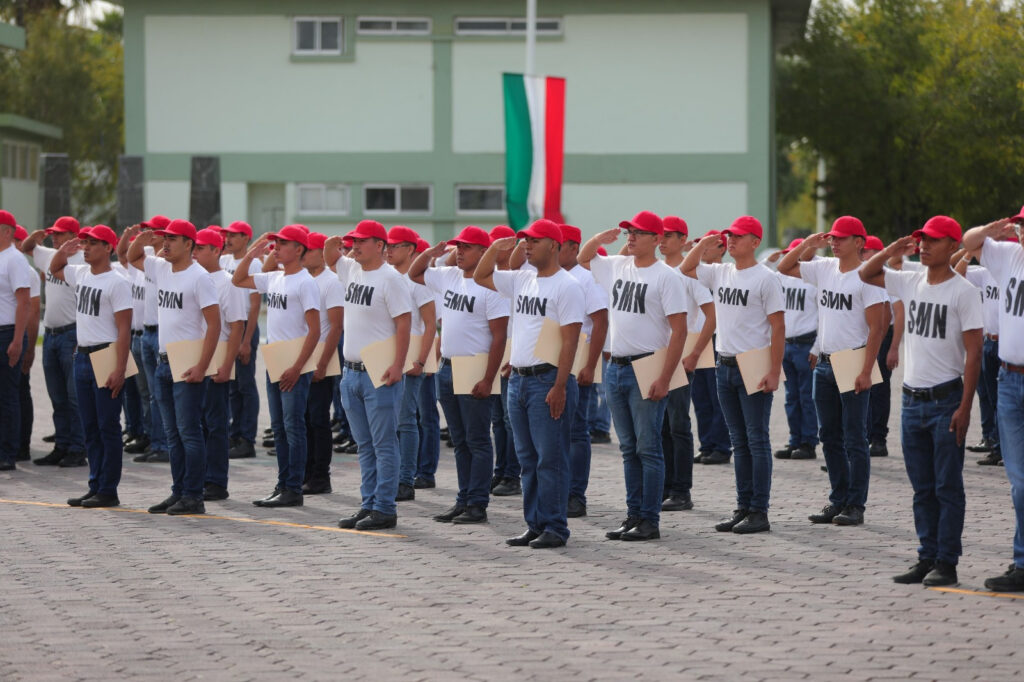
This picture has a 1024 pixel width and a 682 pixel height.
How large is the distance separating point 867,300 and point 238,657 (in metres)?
5.79

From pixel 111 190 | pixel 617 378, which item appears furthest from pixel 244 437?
pixel 111 190

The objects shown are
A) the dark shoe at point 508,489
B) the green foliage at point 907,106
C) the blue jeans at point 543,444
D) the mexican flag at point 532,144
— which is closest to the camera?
the blue jeans at point 543,444

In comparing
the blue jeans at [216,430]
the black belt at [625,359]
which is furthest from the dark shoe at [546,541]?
the blue jeans at [216,430]

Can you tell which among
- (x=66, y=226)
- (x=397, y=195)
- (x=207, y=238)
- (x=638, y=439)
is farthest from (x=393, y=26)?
(x=638, y=439)

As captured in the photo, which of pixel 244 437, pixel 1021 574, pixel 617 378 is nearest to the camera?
pixel 1021 574

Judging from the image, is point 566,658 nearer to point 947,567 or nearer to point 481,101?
Answer: point 947,567

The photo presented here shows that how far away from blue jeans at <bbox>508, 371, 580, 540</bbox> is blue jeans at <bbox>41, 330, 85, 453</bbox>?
578 cm

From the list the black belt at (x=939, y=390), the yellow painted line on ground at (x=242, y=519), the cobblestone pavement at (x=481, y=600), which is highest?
the black belt at (x=939, y=390)

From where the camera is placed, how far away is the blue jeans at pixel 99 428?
1134 centimetres

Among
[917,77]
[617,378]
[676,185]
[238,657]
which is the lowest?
[238,657]

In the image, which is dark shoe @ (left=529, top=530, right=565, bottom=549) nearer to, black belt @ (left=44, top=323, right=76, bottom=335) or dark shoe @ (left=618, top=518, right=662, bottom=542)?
dark shoe @ (left=618, top=518, right=662, bottom=542)

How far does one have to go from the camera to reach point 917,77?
41.3 metres

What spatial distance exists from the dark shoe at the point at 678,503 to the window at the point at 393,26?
89.2 feet

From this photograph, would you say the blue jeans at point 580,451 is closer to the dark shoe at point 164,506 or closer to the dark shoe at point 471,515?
the dark shoe at point 471,515
